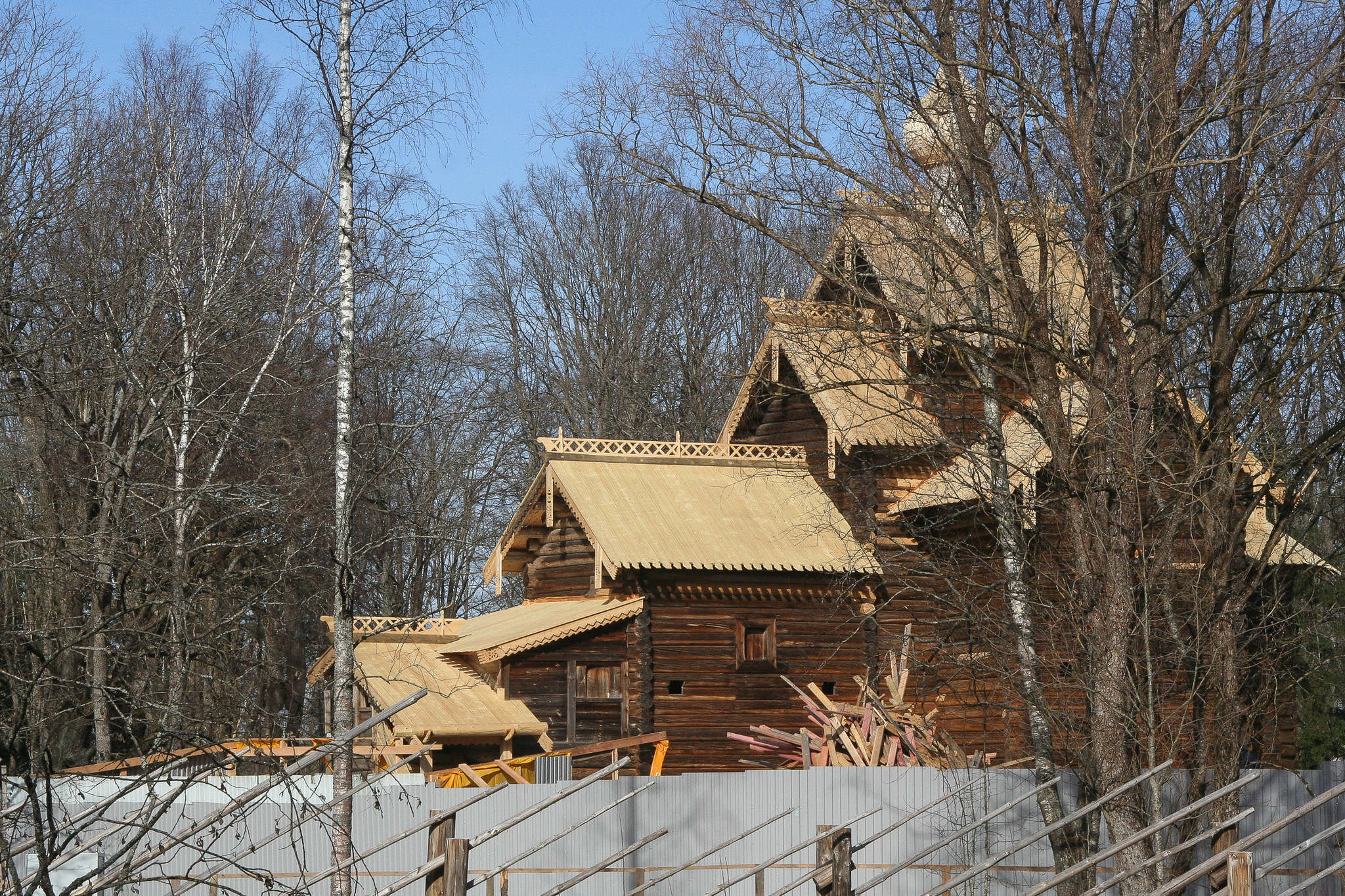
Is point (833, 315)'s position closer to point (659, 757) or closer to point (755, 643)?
point (659, 757)

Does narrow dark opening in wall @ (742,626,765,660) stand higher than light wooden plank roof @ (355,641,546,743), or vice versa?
narrow dark opening in wall @ (742,626,765,660)

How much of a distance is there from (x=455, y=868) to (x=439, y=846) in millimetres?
284

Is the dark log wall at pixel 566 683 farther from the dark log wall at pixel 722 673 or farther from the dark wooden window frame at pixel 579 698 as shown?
the dark log wall at pixel 722 673

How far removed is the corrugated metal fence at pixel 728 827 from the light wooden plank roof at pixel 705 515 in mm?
7041

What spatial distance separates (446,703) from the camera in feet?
83.7

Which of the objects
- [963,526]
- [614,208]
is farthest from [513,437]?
[963,526]

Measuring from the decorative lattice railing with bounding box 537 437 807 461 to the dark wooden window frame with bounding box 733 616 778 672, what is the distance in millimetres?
3421

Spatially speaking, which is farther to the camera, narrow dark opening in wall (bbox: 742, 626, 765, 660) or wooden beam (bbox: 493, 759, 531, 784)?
narrow dark opening in wall (bbox: 742, 626, 765, 660)

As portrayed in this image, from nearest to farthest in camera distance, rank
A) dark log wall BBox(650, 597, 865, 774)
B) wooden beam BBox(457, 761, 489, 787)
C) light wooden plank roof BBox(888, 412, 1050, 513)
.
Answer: wooden beam BBox(457, 761, 489, 787) → light wooden plank roof BBox(888, 412, 1050, 513) → dark log wall BBox(650, 597, 865, 774)

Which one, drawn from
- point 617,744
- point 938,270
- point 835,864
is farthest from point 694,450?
point 835,864

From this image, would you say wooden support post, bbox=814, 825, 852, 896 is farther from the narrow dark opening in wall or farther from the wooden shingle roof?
the narrow dark opening in wall

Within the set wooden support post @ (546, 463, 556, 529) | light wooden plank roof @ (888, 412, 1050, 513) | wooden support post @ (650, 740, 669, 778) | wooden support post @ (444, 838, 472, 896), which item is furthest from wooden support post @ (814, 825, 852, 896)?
wooden support post @ (546, 463, 556, 529)

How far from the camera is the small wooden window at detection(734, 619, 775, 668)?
2641 cm

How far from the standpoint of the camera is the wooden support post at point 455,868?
12.0 metres
